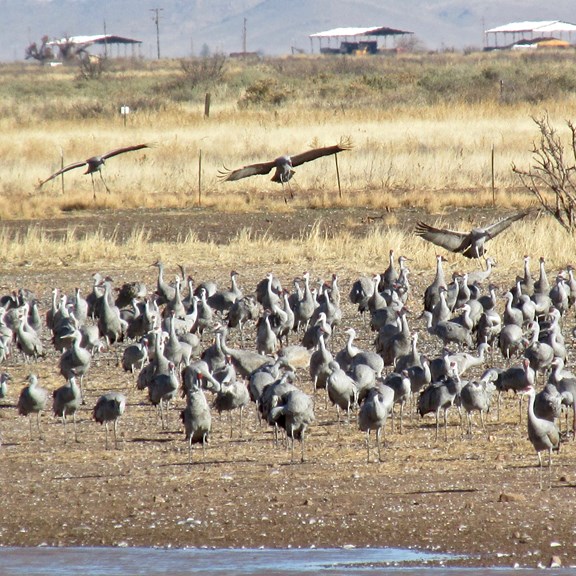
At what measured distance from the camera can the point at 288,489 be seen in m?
9.31

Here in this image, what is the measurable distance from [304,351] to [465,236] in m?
4.96

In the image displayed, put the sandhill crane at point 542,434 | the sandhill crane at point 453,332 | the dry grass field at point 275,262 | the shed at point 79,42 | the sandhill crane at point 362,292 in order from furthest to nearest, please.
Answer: the shed at point 79,42 → the sandhill crane at point 362,292 → the sandhill crane at point 453,332 → the sandhill crane at point 542,434 → the dry grass field at point 275,262

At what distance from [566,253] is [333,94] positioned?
32906mm

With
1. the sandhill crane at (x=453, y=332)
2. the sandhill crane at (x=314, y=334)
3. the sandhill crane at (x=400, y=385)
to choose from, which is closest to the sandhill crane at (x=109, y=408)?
the sandhill crane at (x=400, y=385)

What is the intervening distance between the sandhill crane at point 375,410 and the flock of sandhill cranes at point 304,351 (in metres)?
0.01

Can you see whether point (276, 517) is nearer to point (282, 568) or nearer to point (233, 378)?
point (282, 568)

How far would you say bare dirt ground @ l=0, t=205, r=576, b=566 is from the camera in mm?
8422

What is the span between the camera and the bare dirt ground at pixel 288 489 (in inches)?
332

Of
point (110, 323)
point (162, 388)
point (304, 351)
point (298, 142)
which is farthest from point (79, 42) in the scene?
point (162, 388)

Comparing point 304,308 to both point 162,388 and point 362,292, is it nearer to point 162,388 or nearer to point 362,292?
point 362,292

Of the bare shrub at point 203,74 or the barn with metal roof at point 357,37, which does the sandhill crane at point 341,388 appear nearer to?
the bare shrub at point 203,74

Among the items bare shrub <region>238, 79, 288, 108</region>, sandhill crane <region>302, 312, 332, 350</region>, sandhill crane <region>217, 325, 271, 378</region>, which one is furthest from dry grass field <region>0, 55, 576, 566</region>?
A: bare shrub <region>238, 79, 288, 108</region>

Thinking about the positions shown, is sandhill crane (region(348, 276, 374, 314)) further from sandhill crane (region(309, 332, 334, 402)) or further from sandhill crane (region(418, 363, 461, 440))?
sandhill crane (region(418, 363, 461, 440))

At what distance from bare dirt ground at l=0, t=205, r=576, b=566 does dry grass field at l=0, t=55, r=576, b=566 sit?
0.02m
